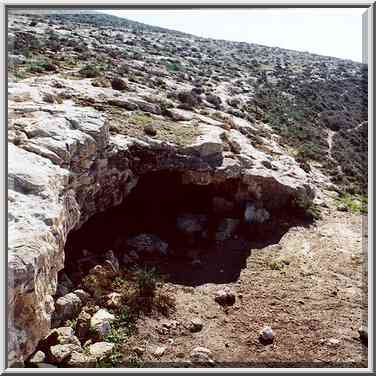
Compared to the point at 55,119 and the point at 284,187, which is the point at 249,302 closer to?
the point at 284,187

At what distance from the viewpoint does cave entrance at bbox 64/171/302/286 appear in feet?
42.3

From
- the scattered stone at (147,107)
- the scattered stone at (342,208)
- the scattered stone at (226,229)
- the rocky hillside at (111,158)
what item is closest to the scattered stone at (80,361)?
the rocky hillside at (111,158)

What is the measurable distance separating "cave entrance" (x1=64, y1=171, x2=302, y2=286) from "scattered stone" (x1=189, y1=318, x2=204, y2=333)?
197 cm

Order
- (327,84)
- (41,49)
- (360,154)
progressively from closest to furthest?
(41,49) → (360,154) → (327,84)

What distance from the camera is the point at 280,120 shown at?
35.2m

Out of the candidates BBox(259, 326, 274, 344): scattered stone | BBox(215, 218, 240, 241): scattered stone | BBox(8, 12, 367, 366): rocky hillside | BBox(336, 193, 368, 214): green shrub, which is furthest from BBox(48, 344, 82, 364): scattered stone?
BBox(336, 193, 368, 214): green shrub

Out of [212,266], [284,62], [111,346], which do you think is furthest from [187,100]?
[284,62]

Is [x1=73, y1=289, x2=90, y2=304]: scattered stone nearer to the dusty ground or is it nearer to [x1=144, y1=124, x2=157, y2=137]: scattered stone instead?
the dusty ground

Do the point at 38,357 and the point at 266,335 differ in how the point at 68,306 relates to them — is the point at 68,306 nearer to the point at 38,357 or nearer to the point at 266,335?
the point at 38,357

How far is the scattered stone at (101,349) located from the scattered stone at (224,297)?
3591 millimetres

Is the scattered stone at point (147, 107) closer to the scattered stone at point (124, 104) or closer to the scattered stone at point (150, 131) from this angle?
the scattered stone at point (124, 104)

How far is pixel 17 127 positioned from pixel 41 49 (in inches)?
746

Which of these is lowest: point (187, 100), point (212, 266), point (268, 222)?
point (212, 266)

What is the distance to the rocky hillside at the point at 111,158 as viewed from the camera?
7645 millimetres
